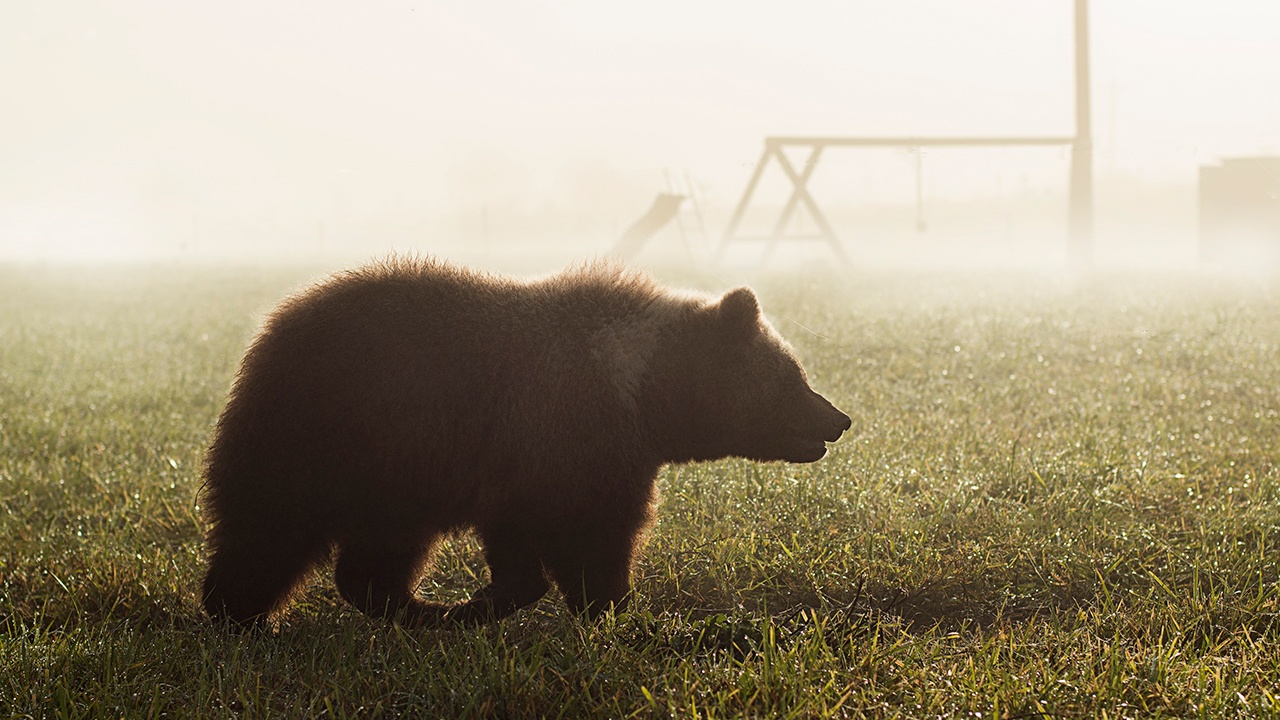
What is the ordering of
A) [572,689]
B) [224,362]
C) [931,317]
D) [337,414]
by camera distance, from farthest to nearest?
[931,317], [224,362], [337,414], [572,689]

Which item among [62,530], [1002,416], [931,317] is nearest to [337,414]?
[62,530]

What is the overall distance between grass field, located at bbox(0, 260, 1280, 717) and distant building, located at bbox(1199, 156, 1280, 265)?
427 inches

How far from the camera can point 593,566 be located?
3.34 meters

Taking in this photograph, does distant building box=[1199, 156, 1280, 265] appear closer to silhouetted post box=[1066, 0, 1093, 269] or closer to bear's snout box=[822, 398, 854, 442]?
silhouetted post box=[1066, 0, 1093, 269]

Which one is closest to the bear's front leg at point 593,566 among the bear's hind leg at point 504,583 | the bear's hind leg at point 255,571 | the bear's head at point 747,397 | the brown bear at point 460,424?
the brown bear at point 460,424

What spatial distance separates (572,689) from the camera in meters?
2.83

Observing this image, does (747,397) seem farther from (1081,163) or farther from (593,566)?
(1081,163)

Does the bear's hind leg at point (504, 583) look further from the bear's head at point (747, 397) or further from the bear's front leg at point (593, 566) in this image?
the bear's head at point (747, 397)

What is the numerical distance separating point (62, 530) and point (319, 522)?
7.92 feet

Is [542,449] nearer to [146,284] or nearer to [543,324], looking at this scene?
[543,324]

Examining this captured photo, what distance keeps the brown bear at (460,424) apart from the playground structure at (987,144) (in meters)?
14.7

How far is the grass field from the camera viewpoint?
2.84 metres

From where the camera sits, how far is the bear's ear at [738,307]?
3.49 metres

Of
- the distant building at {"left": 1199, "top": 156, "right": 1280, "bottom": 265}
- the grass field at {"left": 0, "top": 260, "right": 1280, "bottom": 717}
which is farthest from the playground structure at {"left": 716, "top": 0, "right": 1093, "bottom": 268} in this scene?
the grass field at {"left": 0, "top": 260, "right": 1280, "bottom": 717}
